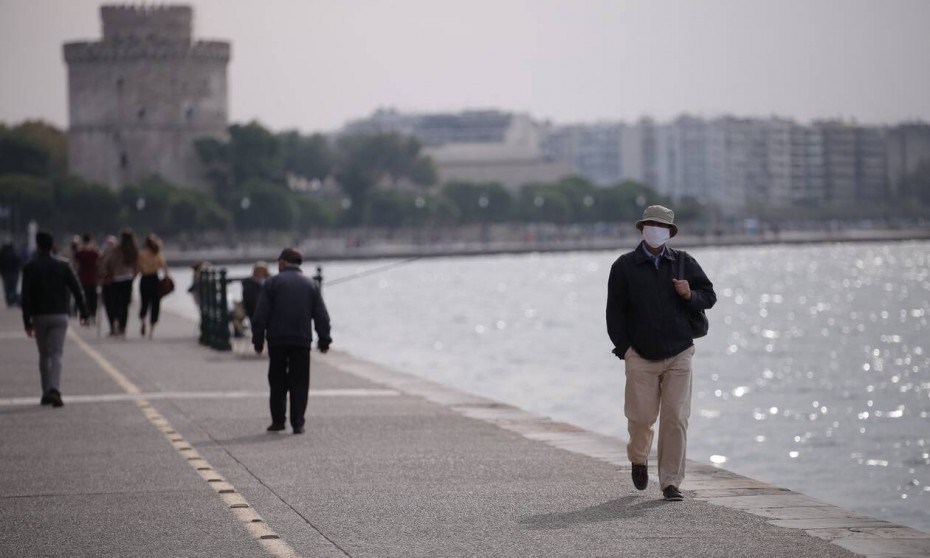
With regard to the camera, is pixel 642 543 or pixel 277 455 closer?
pixel 642 543

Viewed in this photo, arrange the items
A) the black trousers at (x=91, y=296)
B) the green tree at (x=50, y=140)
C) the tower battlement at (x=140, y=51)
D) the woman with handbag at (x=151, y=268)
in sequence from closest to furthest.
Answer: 1. the woman with handbag at (x=151, y=268)
2. the black trousers at (x=91, y=296)
3. the tower battlement at (x=140, y=51)
4. the green tree at (x=50, y=140)

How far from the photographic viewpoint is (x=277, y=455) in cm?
1247

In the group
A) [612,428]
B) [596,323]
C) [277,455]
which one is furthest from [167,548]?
[596,323]

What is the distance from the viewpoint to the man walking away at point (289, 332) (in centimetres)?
1404

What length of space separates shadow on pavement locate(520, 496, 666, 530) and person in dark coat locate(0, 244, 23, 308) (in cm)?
3101

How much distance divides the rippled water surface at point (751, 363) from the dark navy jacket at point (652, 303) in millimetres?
7798

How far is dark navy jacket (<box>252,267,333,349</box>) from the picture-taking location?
14.0 m

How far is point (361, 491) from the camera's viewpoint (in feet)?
35.0

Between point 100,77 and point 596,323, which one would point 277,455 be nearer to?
point 596,323

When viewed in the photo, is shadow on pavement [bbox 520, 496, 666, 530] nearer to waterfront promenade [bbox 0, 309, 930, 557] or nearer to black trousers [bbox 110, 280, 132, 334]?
waterfront promenade [bbox 0, 309, 930, 557]

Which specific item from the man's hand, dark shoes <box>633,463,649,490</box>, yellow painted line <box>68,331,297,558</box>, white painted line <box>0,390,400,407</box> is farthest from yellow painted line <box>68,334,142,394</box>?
the man's hand

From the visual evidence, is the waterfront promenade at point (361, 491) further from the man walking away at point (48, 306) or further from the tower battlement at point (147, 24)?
the tower battlement at point (147, 24)

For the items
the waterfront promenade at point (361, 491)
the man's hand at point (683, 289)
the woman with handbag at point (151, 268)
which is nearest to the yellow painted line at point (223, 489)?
the waterfront promenade at point (361, 491)

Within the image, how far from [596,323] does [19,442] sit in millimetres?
53705
